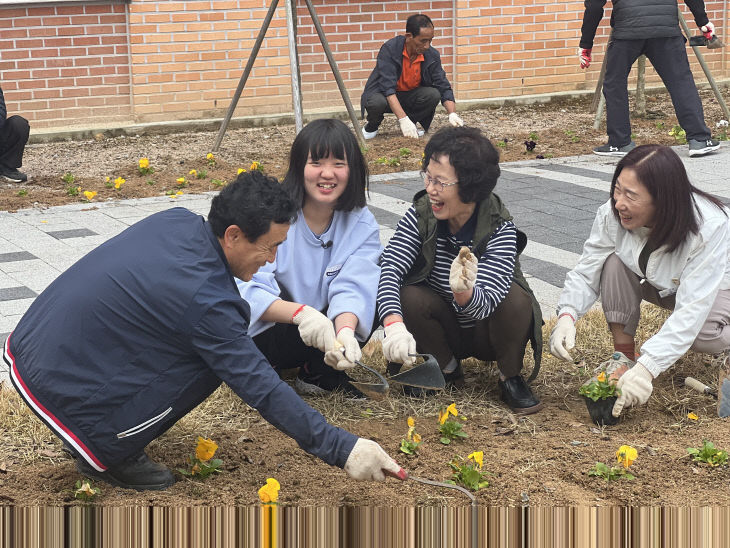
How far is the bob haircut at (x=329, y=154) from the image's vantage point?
355 centimetres

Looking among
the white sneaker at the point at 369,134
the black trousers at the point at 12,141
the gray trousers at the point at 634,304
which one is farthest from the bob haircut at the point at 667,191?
the white sneaker at the point at 369,134

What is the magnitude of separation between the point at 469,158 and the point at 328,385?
99 centimetres

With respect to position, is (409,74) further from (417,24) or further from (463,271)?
(463,271)

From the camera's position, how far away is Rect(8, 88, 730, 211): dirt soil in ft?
24.0

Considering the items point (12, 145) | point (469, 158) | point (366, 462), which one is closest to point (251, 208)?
point (366, 462)

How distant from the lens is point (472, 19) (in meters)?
10.5

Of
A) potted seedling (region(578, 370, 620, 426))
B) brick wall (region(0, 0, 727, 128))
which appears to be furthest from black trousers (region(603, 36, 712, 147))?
potted seedling (region(578, 370, 620, 426))

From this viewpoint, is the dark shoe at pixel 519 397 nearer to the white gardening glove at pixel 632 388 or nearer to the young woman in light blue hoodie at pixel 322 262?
the white gardening glove at pixel 632 388

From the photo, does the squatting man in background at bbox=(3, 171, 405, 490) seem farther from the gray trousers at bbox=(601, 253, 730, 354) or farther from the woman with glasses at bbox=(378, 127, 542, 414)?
the gray trousers at bbox=(601, 253, 730, 354)

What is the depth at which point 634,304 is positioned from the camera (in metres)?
3.72

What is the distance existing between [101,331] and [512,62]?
882 centimetres

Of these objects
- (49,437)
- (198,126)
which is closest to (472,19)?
(198,126)

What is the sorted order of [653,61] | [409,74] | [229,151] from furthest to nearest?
[409,74], [229,151], [653,61]

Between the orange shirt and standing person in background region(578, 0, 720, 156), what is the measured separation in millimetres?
1520
